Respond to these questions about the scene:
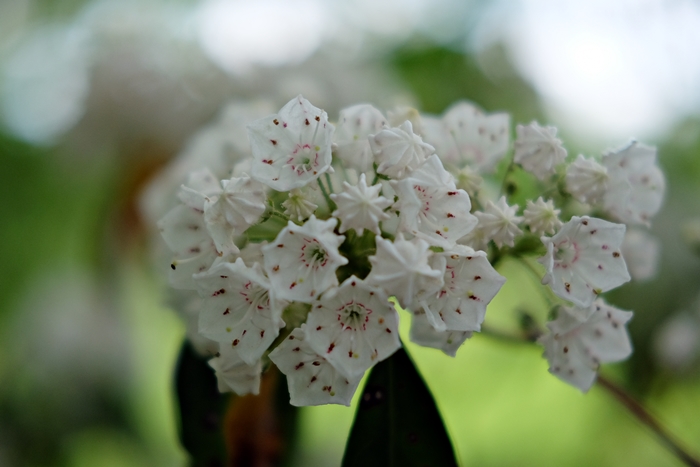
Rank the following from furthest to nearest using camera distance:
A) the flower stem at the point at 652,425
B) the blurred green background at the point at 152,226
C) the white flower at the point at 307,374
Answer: the blurred green background at the point at 152,226 → the flower stem at the point at 652,425 → the white flower at the point at 307,374

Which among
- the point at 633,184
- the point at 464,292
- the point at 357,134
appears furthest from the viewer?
the point at 633,184

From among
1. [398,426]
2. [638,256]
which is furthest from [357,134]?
[638,256]

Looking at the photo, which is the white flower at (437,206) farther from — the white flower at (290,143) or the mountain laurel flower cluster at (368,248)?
the white flower at (290,143)

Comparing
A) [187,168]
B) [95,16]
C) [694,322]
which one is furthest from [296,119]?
[95,16]

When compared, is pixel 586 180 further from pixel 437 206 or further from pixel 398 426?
pixel 398 426

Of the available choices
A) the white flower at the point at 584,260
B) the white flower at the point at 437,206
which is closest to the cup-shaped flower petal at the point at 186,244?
the white flower at the point at 437,206

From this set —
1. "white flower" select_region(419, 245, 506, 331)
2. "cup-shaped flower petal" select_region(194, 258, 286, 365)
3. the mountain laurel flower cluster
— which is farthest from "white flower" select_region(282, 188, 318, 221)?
"white flower" select_region(419, 245, 506, 331)

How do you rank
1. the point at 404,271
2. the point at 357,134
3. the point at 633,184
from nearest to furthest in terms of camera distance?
the point at 404,271 → the point at 357,134 → the point at 633,184
